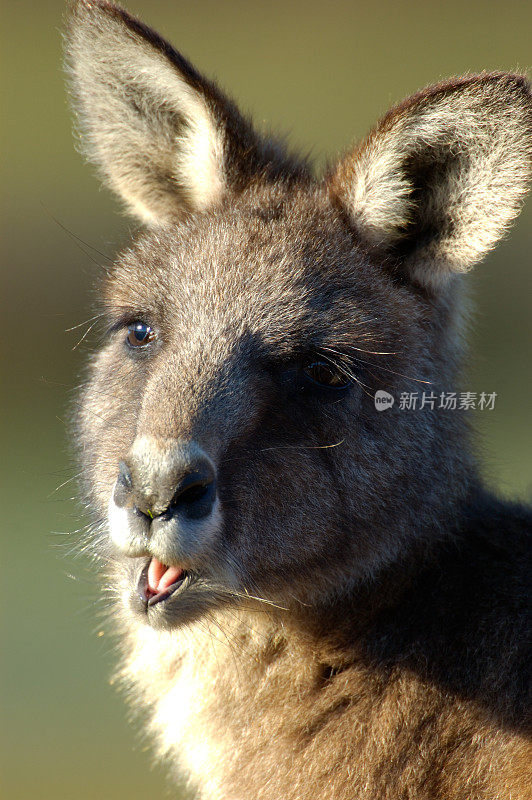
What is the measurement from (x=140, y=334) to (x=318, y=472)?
3.16 ft

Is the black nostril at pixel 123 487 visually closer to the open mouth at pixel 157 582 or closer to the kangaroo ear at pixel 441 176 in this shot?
Answer: the open mouth at pixel 157 582

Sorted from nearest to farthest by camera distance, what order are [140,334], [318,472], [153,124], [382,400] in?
1. [318,472]
2. [382,400]
3. [140,334]
4. [153,124]

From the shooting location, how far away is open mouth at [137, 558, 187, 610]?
332cm

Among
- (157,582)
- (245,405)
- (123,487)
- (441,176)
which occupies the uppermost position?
(441,176)

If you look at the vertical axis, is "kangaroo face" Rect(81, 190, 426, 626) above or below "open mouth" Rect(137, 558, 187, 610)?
above

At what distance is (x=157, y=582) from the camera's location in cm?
335

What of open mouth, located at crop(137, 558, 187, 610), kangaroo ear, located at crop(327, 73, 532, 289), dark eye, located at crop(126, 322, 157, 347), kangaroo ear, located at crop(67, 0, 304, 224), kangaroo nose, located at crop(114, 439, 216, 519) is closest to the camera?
kangaroo nose, located at crop(114, 439, 216, 519)

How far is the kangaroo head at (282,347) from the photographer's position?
333 cm

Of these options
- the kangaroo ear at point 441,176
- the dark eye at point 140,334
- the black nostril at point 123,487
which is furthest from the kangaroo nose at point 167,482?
the kangaroo ear at point 441,176

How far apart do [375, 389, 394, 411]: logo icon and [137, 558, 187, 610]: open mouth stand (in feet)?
3.28

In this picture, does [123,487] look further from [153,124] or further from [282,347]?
[153,124]

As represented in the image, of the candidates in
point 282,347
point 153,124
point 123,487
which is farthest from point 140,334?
point 153,124

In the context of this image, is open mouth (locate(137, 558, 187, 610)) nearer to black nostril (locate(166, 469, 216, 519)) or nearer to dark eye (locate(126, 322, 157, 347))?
black nostril (locate(166, 469, 216, 519))

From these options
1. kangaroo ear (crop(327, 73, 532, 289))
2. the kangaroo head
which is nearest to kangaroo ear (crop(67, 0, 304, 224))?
the kangaroo head
